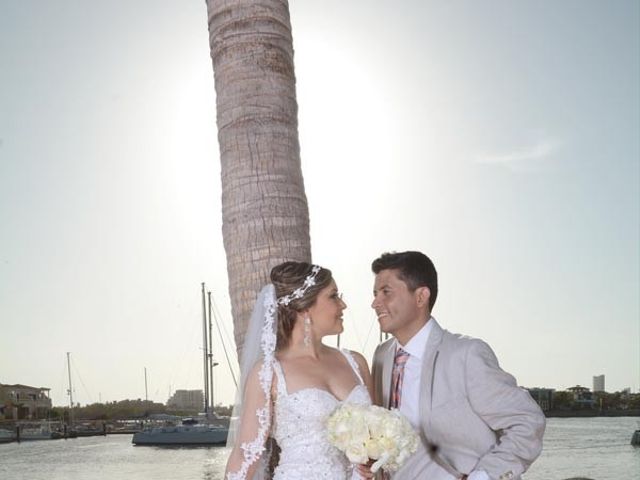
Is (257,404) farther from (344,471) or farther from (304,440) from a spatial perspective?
(344,471)

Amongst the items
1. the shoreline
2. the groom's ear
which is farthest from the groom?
the shoreline

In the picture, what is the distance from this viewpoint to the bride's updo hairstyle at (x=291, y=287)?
4.12m

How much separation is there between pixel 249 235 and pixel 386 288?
0.76m

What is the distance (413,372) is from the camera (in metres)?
4.04

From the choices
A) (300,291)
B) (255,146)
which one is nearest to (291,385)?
(300,291)

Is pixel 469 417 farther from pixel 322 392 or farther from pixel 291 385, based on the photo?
pixel 291 385

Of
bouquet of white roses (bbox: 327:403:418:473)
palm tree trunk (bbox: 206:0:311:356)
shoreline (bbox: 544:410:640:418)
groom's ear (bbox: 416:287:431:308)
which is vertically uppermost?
palm tree trunk (bbox: 206:0:311:356)

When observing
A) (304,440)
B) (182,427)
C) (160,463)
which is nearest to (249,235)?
(304,440)

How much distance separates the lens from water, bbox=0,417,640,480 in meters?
43.8

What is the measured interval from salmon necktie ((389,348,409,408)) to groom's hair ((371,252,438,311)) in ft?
0.92

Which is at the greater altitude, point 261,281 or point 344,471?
point 261,281

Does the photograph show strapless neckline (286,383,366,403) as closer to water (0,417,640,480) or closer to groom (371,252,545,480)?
groom (371,252,545,480)

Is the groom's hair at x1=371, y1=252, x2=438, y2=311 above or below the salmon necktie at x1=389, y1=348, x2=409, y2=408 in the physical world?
above

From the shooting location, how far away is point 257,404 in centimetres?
401
